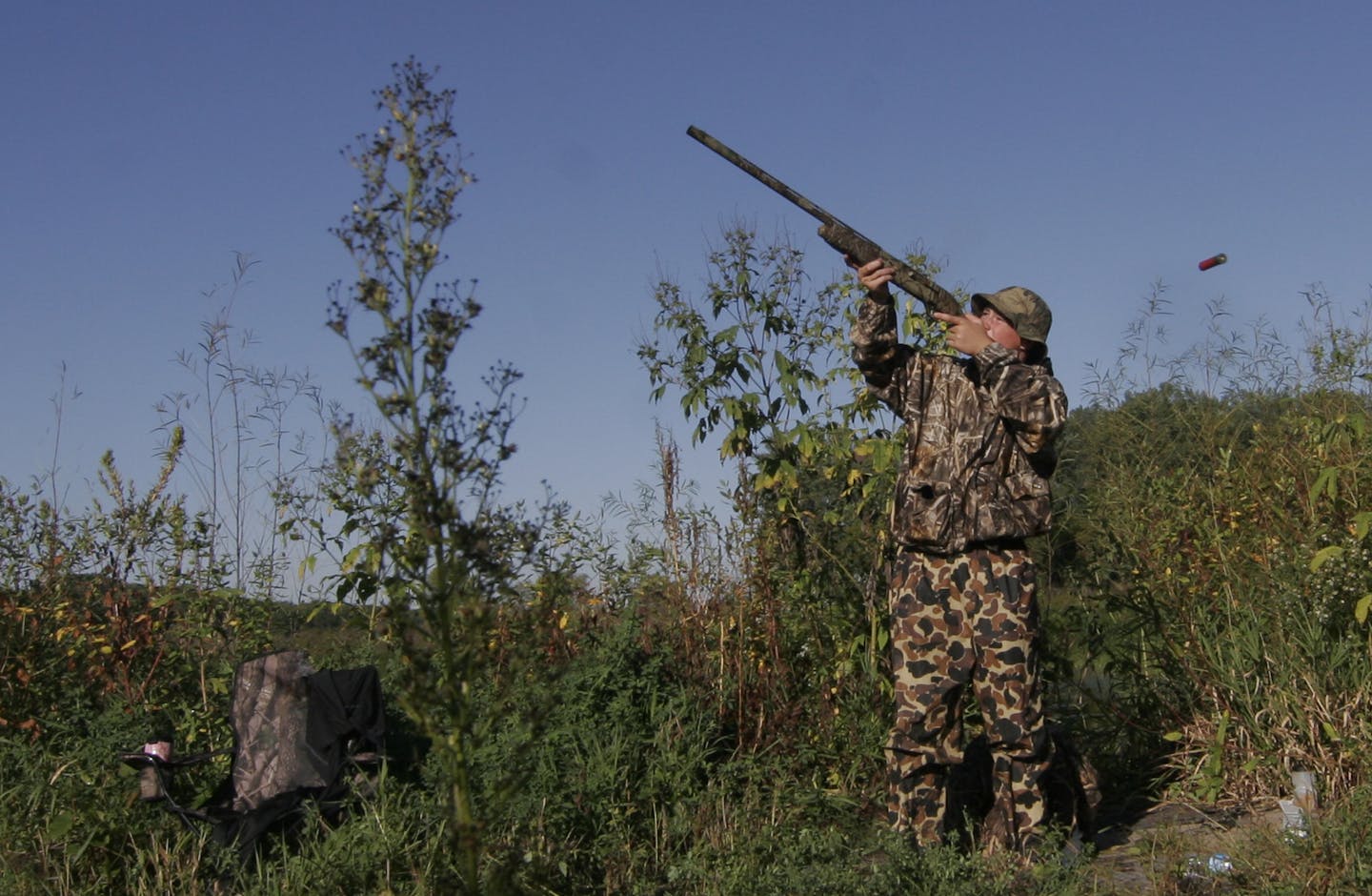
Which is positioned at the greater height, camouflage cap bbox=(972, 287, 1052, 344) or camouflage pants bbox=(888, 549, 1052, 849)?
camouflage cap bbox=(972, 287, 1052, 344)

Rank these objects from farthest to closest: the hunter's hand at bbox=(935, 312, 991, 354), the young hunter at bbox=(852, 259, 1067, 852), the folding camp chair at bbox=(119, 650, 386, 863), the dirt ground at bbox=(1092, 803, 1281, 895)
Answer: the hunter's hand at bbox=(935, 312, 991, 354)
the young hunter at bbox=(852, 259, 1067, 852)
the folding camp chair at bbox=(119, 650, 386, 863)
the dirt ground at bbox=(1092, 803, 1281, 895)

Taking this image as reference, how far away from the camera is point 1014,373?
4.60m

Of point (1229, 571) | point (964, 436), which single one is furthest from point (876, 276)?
point (1229, 571)

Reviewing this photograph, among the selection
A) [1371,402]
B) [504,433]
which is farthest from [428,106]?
[1371,402]

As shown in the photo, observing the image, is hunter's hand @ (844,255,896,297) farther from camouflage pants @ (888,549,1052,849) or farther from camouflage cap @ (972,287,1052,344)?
camouflage pants @ (888,549,1052,849)

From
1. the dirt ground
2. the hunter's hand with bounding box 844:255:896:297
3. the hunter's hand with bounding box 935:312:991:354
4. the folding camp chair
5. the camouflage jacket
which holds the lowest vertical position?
the dirt ground

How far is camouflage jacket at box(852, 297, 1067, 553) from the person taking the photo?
4590 millimetres

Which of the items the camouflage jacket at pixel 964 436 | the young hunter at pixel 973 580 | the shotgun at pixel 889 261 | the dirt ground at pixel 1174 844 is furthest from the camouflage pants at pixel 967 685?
the shotgun at pixel 889 261

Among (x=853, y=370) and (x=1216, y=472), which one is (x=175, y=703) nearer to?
(x=853, y=370)

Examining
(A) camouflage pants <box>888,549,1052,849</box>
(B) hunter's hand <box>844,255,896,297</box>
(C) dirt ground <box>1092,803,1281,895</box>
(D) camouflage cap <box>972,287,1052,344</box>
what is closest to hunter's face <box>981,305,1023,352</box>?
(D) camouflage cap <box>972,287,1052,344</box>

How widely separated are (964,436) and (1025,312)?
0.52m

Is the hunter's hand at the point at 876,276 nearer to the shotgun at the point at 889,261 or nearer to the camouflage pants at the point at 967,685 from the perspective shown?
the shotgun at the point at 889,261

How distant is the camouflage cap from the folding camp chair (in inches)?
104

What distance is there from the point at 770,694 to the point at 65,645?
2770 mm
